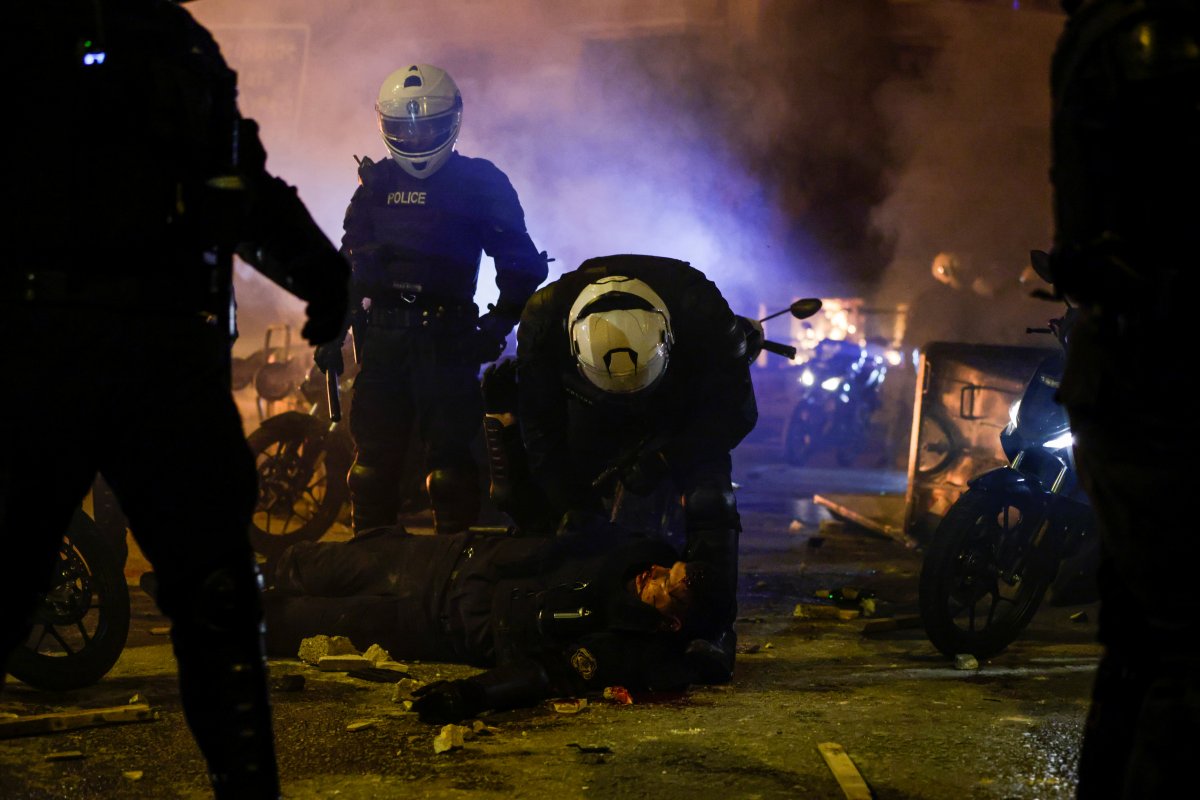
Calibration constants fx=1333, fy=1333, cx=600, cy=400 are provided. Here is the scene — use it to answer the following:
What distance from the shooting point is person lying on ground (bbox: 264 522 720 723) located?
13.0 feet

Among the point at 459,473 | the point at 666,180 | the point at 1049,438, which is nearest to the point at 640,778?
the point at 1049,438

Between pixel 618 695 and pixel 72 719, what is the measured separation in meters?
1.51

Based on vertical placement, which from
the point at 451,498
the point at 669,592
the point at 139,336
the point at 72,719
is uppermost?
the point at 139,336

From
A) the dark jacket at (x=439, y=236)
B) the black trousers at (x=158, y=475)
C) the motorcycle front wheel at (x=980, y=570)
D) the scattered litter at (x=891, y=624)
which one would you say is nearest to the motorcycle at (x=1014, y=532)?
the motorcycle front wheel at (x=980, y=570)

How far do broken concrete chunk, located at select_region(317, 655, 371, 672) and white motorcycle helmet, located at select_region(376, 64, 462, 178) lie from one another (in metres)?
2.40

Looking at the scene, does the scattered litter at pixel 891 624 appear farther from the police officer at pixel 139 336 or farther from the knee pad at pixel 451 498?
the police officer at pixel 139 336

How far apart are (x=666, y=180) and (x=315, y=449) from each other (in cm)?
1155

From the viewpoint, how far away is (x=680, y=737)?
3.52 metres

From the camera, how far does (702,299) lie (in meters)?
4.74

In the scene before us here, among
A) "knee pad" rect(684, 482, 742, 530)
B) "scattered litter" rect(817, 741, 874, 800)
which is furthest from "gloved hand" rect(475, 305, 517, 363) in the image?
"scattered litter" rect(817, 741, 874, 800)

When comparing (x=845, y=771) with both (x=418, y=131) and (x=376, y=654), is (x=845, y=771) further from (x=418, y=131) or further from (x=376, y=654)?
(x=418, y=131)

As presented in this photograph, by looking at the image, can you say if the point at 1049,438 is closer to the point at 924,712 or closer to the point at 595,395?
the point at 924,712

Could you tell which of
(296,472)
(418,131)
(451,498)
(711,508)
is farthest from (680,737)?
(296,472)

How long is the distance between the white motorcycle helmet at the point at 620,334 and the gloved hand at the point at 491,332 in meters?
1.17
